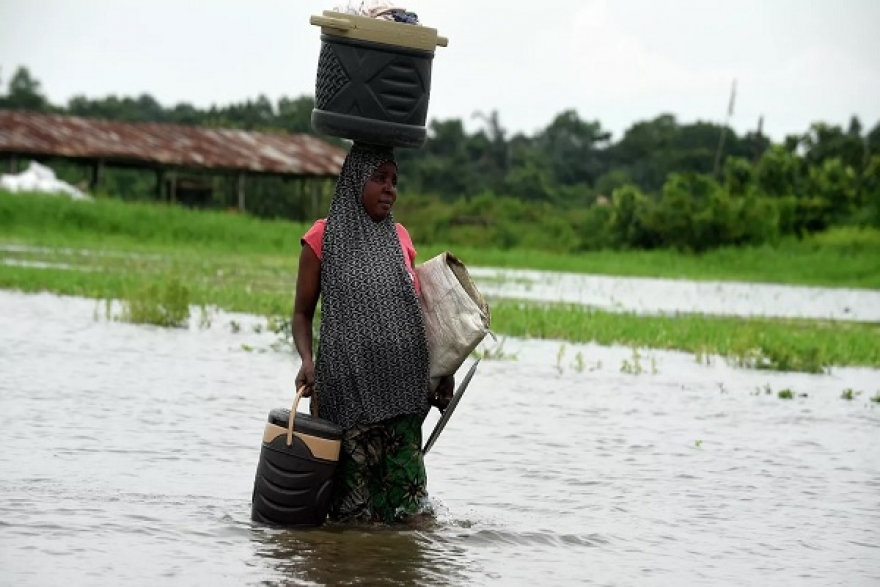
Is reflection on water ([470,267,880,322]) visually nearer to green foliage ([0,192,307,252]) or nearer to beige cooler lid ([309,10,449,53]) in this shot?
green foliage ([0,192,307,252])

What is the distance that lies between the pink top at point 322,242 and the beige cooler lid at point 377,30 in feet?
2.25

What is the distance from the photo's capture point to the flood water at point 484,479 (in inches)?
242

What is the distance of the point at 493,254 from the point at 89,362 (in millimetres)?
25728

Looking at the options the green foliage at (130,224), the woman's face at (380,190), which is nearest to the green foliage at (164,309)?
the woman's face at (380,190)

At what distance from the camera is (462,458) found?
29.3ft

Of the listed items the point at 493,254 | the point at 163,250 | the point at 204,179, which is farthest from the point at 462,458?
the point at 204,179

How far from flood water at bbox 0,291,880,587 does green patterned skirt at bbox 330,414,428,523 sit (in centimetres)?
9

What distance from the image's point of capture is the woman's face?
20.7ft

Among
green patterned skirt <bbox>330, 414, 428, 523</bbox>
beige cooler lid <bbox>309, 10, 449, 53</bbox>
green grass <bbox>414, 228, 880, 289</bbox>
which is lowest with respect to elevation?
green patterned skirt <bbox>330, 414, 428, 523</bbox>

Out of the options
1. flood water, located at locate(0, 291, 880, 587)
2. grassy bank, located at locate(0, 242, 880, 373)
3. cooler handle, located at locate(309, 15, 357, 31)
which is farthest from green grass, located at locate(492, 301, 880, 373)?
cooler handle, located at locate(309, 15, 357, 31)

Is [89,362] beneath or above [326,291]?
beneath

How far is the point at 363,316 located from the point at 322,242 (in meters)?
0.31

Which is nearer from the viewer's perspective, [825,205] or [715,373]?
[715,373]

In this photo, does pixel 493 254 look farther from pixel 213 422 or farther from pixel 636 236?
pixel 213 422
